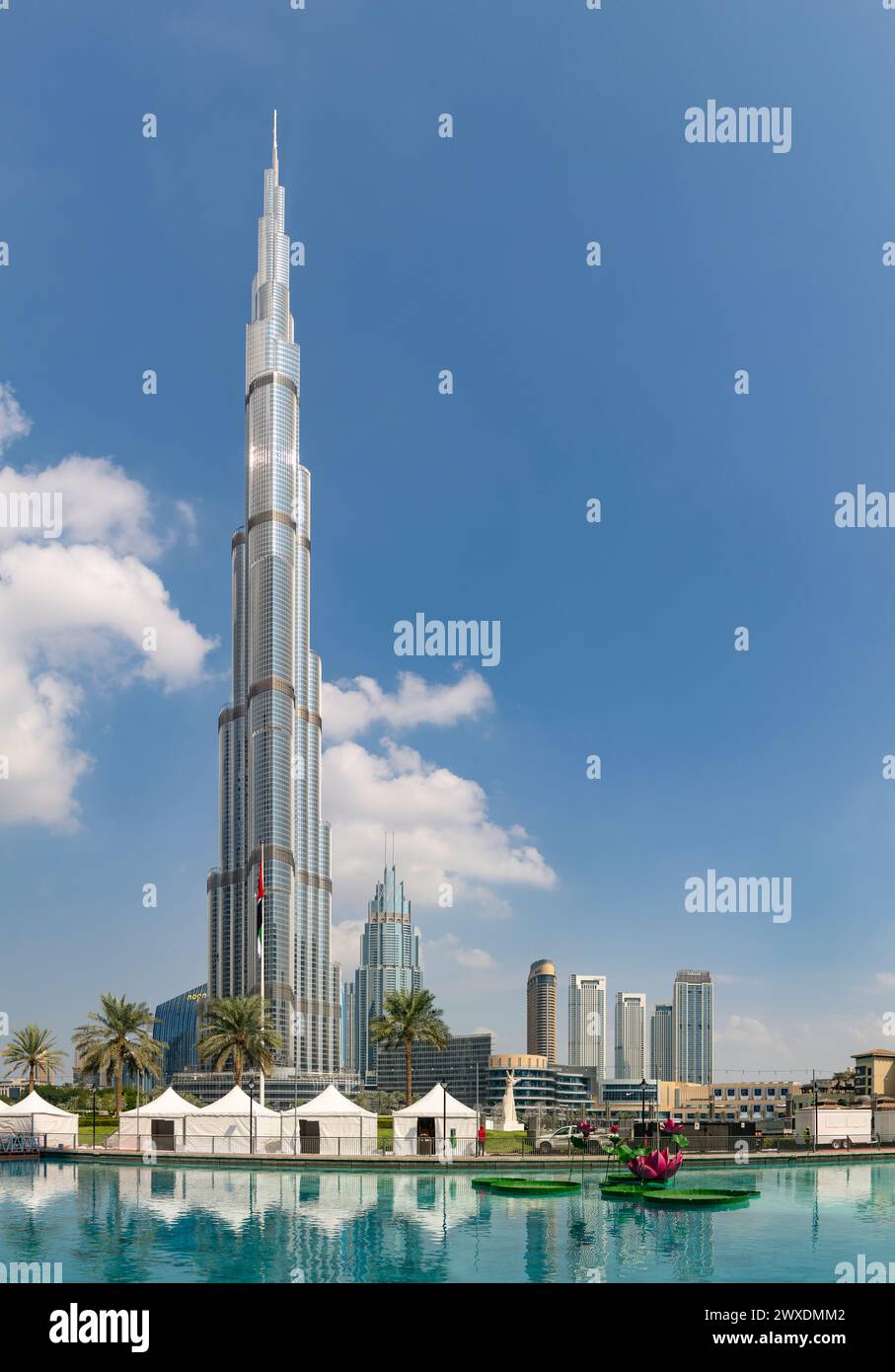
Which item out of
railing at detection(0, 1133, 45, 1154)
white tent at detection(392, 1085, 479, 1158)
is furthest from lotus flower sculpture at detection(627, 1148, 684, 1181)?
railing at detection(0, 1133, 45, 1154)

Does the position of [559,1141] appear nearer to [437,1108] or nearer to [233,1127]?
[437,1108]

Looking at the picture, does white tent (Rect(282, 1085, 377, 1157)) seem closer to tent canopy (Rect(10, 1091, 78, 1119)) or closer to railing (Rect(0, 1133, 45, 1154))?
tent canopy (Rect(10, 1091, 78, 1119))

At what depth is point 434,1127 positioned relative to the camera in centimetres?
6053

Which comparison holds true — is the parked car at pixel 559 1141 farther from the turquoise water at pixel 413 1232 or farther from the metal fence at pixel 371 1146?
the turquoise water at pixel 413 1232

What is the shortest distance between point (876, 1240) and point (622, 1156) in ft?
40.1

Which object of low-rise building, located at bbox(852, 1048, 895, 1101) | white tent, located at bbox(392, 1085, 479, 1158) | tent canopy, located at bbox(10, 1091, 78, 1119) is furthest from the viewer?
low-rise building, located at bbox(852, 1048, 895, 1101)

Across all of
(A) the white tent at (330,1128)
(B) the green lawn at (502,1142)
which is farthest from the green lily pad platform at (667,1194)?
(A) the white tent at (330,1128)

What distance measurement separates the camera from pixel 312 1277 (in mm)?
28719

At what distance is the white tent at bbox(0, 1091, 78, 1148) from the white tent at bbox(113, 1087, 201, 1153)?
331cm

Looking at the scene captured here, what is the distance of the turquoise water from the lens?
29.7m

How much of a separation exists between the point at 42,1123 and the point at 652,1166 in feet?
116

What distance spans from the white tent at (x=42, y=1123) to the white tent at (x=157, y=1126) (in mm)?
3314

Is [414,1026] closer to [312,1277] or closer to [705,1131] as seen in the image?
[705,1131]
